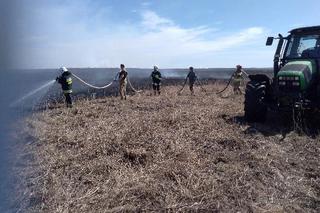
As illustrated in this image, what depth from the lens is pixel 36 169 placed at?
6.17 metres

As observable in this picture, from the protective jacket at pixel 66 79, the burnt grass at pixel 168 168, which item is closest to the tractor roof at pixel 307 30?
the burnt grass at pixel 168 168

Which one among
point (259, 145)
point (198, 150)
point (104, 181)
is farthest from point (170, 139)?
point (104, 181)

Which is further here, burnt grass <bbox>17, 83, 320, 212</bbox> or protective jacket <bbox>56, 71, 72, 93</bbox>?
protective jacket <bbox>56, 71, 72, 93</bbox>

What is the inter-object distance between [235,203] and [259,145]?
289 centimetres

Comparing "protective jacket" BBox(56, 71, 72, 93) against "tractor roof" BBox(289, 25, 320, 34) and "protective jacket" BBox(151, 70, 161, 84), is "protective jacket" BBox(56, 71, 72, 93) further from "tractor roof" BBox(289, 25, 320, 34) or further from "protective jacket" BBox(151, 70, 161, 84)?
"tractor roof" BBox(289, 25, 320, 34)

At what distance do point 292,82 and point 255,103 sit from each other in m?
1.13

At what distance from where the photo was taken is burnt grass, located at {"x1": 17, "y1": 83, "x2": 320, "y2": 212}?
17.2ft

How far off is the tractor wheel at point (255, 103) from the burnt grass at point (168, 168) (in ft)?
1.59

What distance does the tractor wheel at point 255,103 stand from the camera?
32.9 ft

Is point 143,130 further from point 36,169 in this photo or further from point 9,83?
point 9,83

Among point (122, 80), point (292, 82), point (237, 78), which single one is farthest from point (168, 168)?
point (237, 78)

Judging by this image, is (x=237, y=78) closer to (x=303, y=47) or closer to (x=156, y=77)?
(x=156, y=77)

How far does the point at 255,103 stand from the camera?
10.0 metres

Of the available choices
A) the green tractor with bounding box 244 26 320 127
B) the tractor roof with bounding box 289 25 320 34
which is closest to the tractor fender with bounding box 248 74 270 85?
the green tractor with bounding box 244 26 320 127
